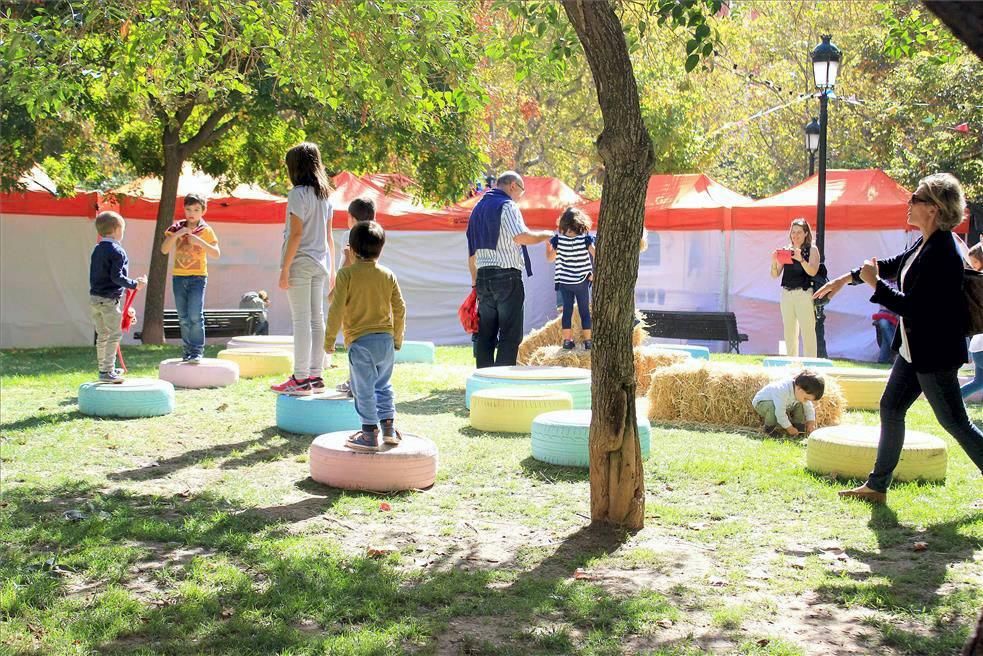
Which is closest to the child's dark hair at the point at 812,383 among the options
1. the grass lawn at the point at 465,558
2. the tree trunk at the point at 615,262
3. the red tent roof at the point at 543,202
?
the grass lawn at the point at 465,558

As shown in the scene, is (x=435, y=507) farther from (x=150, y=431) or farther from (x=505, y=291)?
(x=505, y=291)

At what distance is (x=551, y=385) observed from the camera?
884 cm

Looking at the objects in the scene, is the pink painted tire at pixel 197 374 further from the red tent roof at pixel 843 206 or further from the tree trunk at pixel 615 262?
the red tent roof at pixel 843 206

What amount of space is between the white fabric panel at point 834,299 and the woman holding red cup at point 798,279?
5.89m

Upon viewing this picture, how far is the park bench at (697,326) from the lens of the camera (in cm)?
1748

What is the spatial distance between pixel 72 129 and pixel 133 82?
835 cm

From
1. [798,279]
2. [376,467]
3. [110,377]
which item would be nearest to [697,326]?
[798,279]

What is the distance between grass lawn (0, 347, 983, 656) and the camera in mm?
3697

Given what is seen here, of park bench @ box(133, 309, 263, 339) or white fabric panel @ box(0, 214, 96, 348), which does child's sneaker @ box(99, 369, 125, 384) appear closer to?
park bench @ box(133, 309, 263, 339)

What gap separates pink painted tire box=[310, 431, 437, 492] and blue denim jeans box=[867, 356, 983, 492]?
2571mm

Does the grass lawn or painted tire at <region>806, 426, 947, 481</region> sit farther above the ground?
painted tire at <region>806, 426, 947, 481</region>

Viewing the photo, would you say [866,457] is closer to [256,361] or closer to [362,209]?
[362,209]

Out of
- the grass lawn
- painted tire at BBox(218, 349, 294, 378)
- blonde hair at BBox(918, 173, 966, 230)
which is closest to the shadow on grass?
the grass lawn

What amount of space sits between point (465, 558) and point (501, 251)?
467cm
